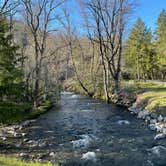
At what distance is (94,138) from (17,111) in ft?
14.9

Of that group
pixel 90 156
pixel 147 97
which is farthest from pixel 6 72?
pixel 147 97

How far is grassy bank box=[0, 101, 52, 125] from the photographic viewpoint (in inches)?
589

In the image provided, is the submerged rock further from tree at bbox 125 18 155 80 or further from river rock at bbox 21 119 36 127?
tree at bbox 125 18 155 80

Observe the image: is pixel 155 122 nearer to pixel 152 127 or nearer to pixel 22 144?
pixel 152 127

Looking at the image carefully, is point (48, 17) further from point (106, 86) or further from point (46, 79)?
point (106, 86)

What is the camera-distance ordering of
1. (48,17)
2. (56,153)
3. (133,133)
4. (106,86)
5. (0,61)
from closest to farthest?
(56,153) → (0,61) → (133,133) → (48,17) → (106,86)

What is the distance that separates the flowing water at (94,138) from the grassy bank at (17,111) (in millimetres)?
1173

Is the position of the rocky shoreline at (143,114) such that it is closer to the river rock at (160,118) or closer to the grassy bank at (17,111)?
the river rock at (160,118)

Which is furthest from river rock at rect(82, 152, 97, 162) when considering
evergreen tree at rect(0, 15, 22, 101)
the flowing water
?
evergreen tree at rect(0, 15, 22, 101)

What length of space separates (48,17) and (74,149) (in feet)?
58.9

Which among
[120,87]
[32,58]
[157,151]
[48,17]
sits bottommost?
[157,151]

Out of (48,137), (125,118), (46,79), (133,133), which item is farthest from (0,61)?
(46,79)

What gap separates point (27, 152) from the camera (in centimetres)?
1279

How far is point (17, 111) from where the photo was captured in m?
15.7
